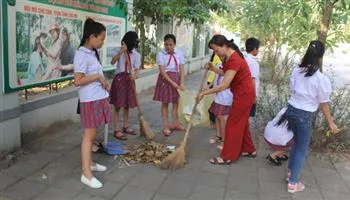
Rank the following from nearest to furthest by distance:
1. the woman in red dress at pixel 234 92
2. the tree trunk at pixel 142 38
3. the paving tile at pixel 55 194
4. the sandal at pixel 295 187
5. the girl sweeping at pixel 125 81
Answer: the paving tile at pixel 55 194 → the sandal at pixel 295 187 → the woman in red dress at pixel 234 92 → the girl sweeping at pixel 125 81 → the tree trunk at pixel 142 38

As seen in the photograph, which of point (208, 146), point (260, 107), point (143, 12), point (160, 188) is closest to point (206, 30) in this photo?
point (143, 12)

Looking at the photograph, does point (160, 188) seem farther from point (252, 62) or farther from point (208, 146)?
point (252, 62)

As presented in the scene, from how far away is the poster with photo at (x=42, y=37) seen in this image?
3.89 metres

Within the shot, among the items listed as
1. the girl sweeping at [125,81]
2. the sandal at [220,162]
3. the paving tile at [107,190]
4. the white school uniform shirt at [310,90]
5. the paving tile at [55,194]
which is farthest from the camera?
the girl sweeping at [125,81]

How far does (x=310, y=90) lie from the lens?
3496 mm

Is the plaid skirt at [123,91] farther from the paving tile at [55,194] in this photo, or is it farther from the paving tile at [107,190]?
the paving tile at [55,194]

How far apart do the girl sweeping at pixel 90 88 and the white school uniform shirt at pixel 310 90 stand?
1.79 m

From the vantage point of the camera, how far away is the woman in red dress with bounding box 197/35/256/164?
13.2 feet

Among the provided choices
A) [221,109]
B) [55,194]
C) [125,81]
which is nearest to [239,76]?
[221,109]

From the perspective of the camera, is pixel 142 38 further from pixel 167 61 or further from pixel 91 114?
pixel 91 114

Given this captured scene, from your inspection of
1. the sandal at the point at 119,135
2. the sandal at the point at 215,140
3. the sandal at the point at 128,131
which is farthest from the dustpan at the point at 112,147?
the sandal at the point at 215,140

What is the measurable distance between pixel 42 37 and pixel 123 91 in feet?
3.85

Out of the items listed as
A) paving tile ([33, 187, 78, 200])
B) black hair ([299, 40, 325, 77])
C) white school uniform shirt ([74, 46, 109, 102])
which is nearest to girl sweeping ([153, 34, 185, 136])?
white school uniform shirt ([74, 46, 109, 102])

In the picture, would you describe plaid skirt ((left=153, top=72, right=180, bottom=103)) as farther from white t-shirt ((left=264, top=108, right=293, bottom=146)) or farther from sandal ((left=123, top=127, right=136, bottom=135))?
white t-shirt ((left=264, top=108, right=293, bottom=146))
